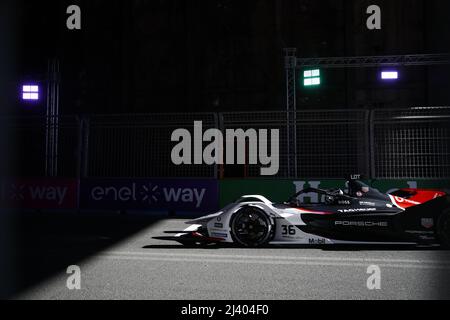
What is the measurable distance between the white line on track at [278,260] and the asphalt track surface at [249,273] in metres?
0.01

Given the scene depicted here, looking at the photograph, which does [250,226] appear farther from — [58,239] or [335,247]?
[58,239]

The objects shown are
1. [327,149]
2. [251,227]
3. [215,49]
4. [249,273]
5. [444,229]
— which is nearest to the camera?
[249,273]

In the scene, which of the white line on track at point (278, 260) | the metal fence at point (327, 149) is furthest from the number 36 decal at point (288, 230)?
the metal fence at point (327, 149)

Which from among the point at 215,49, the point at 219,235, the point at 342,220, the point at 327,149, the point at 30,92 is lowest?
the point at 219,235

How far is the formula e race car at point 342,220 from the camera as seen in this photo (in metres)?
5.63

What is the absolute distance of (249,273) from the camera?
4535 millimetres

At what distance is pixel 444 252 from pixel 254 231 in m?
2.53

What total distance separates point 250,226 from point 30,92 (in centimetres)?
1425

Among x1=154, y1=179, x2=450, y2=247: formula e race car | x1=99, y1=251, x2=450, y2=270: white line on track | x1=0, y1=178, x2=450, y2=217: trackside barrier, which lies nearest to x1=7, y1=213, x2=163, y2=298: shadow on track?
x1=0, y1=178, x2=450, y2=217: trackside barrier

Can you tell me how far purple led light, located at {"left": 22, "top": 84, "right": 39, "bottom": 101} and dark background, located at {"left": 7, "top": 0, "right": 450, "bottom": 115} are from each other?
266cm

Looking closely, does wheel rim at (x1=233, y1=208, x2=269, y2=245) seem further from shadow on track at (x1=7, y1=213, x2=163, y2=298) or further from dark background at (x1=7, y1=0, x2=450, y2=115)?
dark background at (x1=7, y1=0, x2=450, y2=115)

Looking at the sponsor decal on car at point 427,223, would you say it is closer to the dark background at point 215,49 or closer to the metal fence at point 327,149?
the metal fence at point 327,149

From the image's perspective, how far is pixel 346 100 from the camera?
756 inches

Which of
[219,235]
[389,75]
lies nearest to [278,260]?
[219,235]
